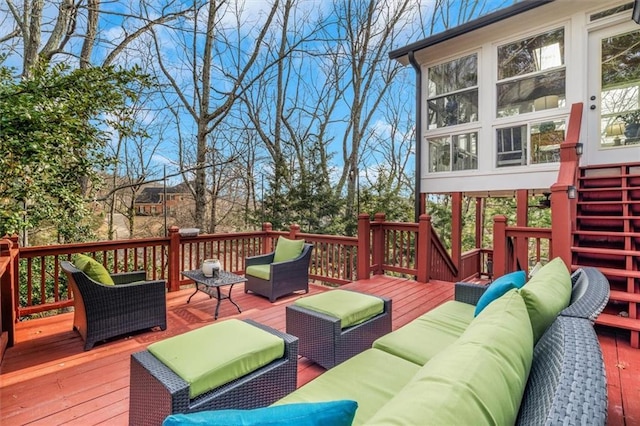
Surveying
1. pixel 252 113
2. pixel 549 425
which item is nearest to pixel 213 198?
pixel 252 113

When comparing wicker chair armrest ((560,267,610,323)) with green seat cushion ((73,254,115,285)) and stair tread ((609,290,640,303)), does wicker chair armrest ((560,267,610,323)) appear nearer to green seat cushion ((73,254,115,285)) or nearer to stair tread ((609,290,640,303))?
stair tread ((609,290,640,303))

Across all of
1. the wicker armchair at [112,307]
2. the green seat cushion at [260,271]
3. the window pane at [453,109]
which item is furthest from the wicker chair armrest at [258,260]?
the window pane at [453,109]

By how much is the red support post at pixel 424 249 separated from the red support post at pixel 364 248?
82 cm

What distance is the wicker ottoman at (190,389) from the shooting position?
4.93 ft

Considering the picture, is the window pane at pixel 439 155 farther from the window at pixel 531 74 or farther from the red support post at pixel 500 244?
the red support post at pixel 500 244

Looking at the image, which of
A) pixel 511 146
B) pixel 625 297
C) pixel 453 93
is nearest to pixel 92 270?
pixel 625 297

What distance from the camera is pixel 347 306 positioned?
255cm

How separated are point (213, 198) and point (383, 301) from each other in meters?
8.74

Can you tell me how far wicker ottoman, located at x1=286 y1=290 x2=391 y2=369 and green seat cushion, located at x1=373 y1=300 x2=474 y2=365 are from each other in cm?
36

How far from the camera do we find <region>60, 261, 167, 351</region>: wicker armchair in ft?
9.48

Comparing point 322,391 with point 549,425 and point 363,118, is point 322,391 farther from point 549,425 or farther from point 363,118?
point 363,118

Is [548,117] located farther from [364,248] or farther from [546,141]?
[364,248]

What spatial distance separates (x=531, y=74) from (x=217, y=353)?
6929mm

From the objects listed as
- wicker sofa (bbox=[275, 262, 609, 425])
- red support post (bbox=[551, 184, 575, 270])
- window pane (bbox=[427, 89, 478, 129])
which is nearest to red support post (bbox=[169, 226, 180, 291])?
wicker sofa (bbox=[275, 262, 609, 425])
